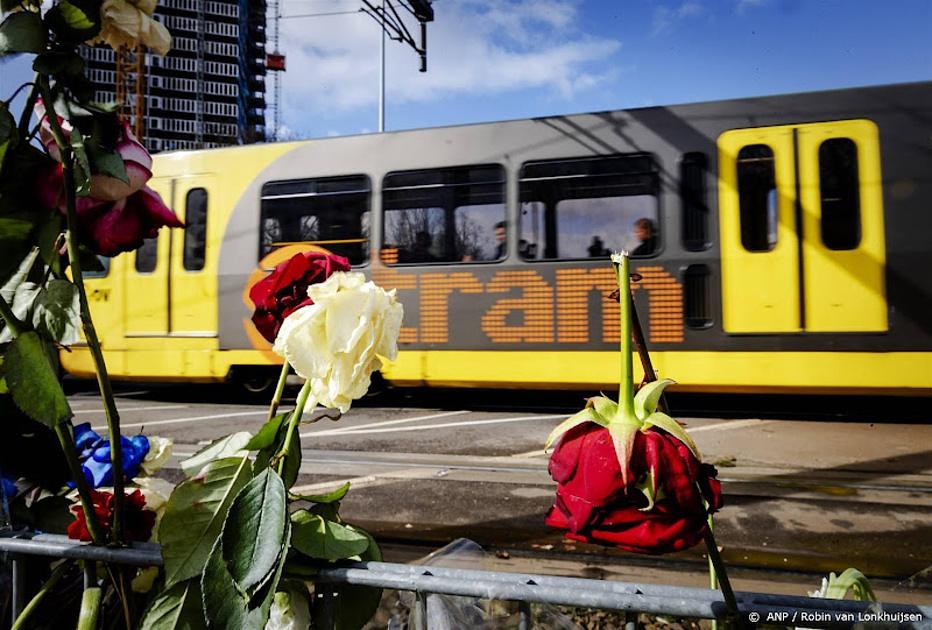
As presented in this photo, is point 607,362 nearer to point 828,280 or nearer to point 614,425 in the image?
point 828,280

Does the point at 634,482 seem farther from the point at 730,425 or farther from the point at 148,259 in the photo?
the point at 148,259

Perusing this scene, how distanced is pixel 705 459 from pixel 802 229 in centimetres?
256

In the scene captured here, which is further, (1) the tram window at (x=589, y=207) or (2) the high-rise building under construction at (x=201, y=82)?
(2) the high-rise building under construction at (x=201, y=82)

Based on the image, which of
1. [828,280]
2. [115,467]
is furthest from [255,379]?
[115,467]

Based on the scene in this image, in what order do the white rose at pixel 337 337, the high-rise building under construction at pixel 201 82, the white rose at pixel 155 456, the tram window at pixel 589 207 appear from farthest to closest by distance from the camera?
the high-rise building under construction at pixel 201 82, the tram window at pixel 589 207, the white rose at pixel 155 456, the white rose at pixel 337 337

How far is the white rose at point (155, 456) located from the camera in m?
0.96

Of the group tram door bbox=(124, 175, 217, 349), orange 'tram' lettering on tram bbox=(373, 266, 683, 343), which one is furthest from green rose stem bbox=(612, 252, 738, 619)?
tram door bbox=(124, 175, 217, 349)

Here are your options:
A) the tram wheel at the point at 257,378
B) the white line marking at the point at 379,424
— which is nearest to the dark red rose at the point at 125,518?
the white line marking at the point at 379,424

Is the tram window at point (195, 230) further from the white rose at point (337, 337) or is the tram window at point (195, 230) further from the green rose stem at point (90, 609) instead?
the white rose at point (337, 337)

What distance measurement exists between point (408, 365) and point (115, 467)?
18.6 ft

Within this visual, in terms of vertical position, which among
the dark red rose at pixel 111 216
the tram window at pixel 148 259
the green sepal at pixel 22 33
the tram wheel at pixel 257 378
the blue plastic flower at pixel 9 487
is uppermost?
the tram window at pixel 148 259

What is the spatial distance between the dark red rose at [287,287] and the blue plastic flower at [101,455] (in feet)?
1.29

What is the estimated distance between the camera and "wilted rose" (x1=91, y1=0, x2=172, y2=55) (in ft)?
2.11

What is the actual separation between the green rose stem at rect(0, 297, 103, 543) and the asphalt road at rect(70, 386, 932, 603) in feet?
3.74
